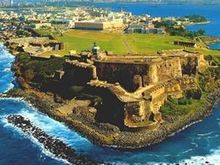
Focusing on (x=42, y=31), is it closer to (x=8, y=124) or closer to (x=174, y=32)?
(x=174, y=32)

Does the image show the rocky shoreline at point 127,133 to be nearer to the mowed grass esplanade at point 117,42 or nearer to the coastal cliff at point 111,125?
the coastal cliff at point 111,125

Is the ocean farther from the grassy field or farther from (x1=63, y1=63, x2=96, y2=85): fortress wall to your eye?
the grassy field

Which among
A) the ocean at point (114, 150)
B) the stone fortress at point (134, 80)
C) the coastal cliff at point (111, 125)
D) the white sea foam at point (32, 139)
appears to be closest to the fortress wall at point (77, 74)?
the stone fortress at point (134, 80)

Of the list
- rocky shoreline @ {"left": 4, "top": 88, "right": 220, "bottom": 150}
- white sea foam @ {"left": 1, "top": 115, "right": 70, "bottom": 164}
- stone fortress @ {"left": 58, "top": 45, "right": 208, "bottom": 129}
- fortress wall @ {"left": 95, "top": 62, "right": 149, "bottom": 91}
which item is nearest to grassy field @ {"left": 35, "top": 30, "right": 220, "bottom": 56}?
stone fortress @ {"left": 58, "top": 45, "right": 208, "bottom": 129}

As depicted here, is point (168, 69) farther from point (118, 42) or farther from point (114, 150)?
point (118, 42)

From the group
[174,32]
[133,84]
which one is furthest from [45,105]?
[174,32]

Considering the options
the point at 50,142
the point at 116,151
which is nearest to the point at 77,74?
the point at 50,142
